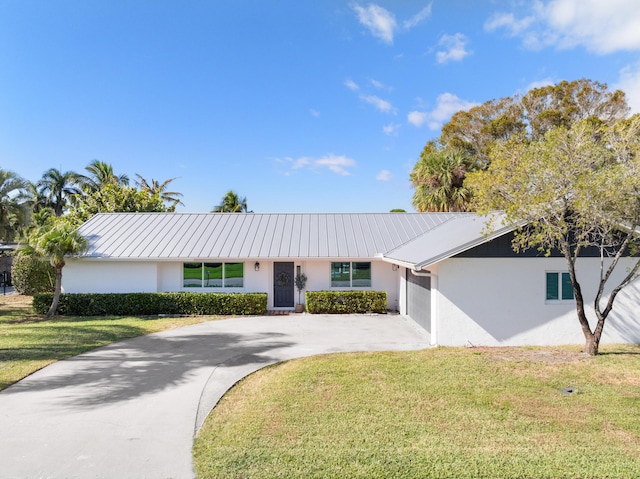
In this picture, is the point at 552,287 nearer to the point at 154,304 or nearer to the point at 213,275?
the point at 213,275

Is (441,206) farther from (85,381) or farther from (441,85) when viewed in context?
(85,381)

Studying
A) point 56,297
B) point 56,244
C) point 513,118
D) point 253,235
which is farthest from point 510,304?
point 513,118

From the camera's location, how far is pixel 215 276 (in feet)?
54.2

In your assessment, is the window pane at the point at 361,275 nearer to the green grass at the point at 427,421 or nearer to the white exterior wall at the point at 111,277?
the green grass at the point at 427,421

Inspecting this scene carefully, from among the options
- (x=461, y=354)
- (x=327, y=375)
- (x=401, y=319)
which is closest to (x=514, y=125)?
(x=401, y=319)

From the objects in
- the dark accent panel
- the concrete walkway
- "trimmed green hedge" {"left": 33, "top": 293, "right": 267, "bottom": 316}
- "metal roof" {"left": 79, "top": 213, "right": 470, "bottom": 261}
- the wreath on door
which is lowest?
the concrete walkway

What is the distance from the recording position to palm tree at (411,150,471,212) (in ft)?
78.5

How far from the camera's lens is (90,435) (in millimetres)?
5113

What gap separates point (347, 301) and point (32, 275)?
Result: 56.9 ft

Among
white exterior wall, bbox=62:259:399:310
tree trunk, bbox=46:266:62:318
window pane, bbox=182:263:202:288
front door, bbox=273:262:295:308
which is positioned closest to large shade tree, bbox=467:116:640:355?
white exterior wall, bbox=62:259:399:310

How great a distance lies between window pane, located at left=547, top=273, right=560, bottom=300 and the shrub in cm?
2228

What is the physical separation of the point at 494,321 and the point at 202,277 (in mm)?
11755

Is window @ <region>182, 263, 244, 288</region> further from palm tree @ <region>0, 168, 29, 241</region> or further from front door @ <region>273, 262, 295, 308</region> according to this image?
palm tree @ <region>0, 168, 29, 241</region>

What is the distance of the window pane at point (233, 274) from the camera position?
16516 millimetres
